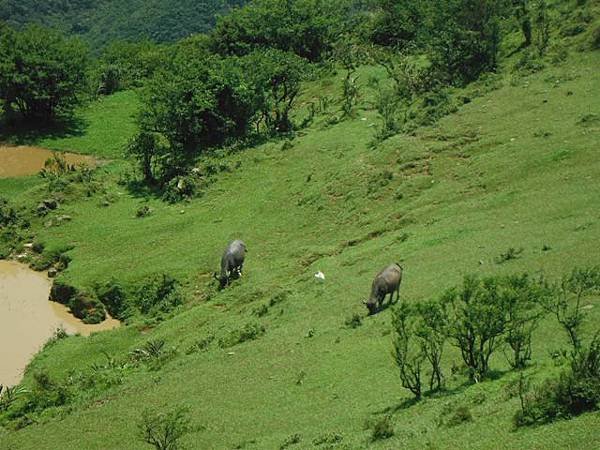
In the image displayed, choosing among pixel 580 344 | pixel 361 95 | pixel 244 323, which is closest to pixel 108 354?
pixel 244 323

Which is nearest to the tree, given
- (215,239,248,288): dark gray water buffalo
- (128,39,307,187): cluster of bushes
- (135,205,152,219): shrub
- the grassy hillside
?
(128,39,307,187): cluster of bushes

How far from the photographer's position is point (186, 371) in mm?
21281

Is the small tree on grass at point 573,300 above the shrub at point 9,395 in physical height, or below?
above

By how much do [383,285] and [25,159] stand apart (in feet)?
119

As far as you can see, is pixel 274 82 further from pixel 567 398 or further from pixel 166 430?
pixel 567 398

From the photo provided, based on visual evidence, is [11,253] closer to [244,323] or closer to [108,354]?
[108,354]

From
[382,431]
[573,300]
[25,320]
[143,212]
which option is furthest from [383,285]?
[143,212]

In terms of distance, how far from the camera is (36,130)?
54750 mm

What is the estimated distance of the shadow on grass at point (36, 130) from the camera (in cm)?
5325

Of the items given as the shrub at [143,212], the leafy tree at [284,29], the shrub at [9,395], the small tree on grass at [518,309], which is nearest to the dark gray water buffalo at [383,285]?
the small tree on grass at [518,309]

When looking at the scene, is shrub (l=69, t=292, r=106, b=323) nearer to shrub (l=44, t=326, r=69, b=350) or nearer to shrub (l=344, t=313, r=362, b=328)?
shrub (l=44, t=326, r=69, b=350)

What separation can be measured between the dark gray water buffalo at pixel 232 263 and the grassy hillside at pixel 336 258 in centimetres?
50

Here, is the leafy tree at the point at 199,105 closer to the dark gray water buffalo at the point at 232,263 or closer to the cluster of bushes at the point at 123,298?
the cluster of bushes at the point at 123,298

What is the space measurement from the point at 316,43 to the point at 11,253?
2893 cm
